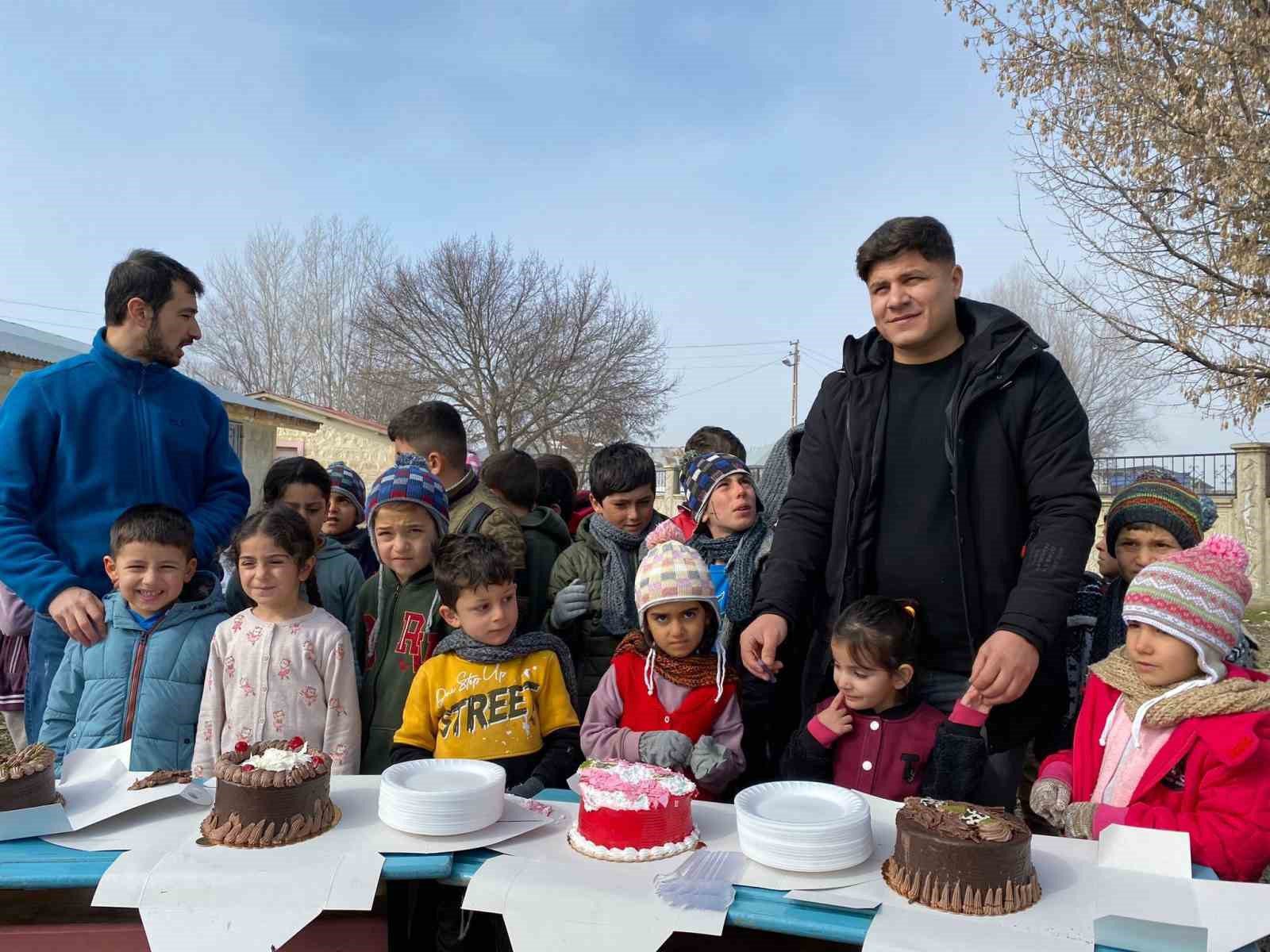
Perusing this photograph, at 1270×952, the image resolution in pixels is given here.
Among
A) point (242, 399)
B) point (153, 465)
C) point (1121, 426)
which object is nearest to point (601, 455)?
point (153, 465)

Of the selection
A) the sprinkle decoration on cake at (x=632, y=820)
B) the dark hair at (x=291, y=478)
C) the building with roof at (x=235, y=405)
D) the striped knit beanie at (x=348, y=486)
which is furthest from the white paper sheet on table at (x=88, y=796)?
the building with roof at (x=235, y=405)

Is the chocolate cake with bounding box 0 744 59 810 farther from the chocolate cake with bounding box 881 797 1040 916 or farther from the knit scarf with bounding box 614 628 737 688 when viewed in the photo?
the chocolate cake with bounding box 881 797 1040 916

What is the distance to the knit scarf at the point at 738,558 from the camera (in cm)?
320

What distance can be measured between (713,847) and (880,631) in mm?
794

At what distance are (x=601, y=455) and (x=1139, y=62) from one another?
326 inches

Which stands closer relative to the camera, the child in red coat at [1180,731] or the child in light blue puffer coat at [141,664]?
the child in red coat at [1180,731]

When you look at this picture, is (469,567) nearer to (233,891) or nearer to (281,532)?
(281,532)

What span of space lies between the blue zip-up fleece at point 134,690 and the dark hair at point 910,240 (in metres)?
2.48

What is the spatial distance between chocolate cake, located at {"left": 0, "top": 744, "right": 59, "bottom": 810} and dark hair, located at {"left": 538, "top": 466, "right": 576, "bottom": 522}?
3.32m

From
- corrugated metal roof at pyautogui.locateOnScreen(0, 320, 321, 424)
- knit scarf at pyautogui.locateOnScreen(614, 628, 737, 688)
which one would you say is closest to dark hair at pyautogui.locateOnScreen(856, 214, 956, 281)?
knit scarf at pyautogui.locateOnScreen(614, 628, 737, 688)

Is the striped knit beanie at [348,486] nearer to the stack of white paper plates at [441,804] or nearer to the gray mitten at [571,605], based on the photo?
the gray mitten at [571,605]

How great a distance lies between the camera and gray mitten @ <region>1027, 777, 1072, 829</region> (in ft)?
7.50

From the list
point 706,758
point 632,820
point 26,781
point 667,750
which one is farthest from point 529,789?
point 26,781

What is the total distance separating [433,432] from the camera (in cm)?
443
